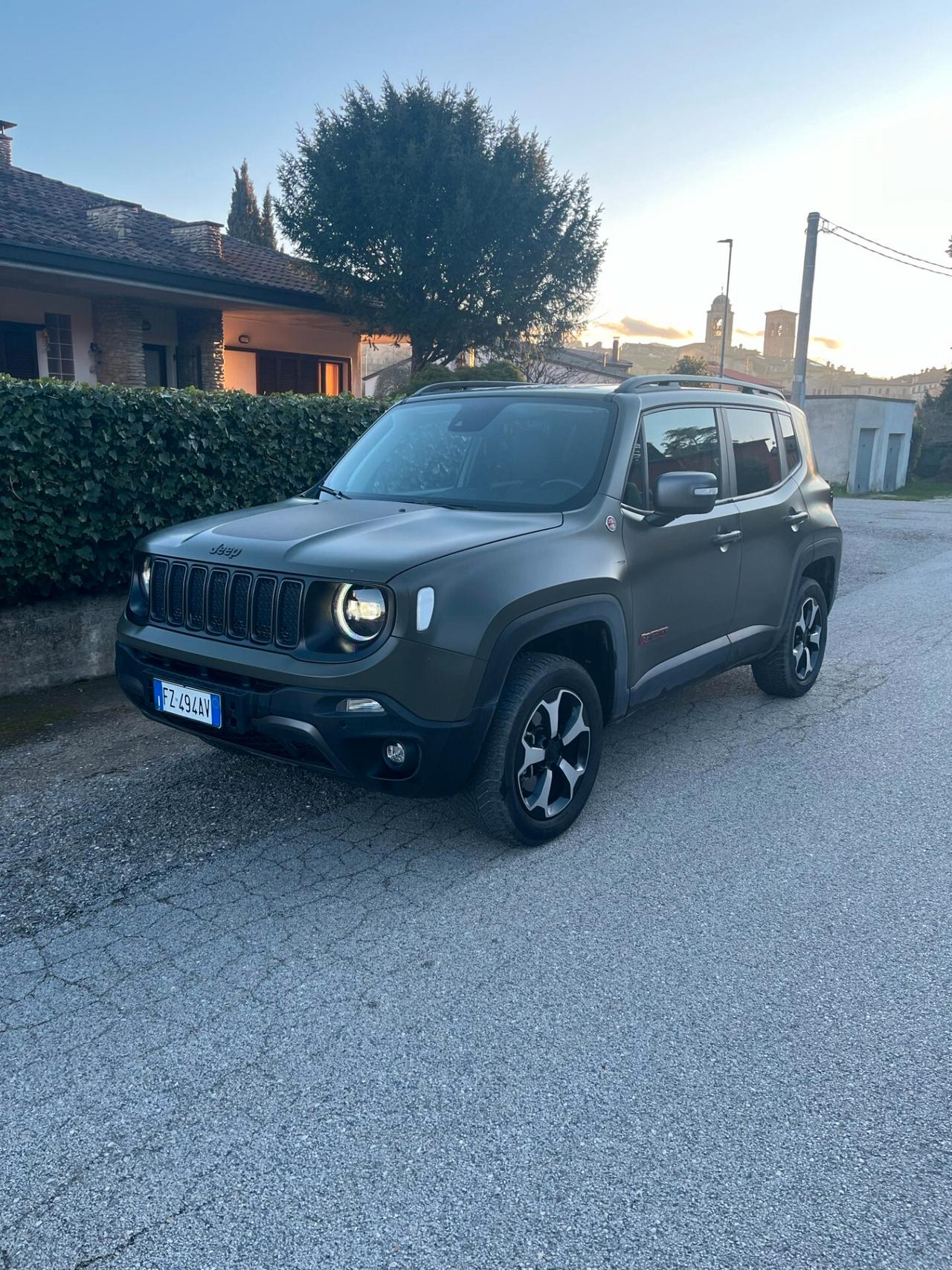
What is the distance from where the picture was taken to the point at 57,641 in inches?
252

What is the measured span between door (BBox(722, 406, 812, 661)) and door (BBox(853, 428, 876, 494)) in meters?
29.1

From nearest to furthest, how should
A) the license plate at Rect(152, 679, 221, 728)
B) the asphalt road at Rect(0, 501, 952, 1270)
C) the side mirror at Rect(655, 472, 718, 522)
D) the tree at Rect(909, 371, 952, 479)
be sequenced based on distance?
the asphalt road at Rect(0, 501, 952, 1270), the license plate at Rect(152, 679, 221, 728), the side mirror at Rect(655, 472, 718, 522), the tree at Rect(909, 371, 952, 479)

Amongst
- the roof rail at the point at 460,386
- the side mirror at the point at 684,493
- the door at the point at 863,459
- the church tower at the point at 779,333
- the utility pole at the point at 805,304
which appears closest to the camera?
the side mirror at the point at 684,493

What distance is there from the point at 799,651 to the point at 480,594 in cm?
330

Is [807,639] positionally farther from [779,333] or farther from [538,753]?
[779,333]

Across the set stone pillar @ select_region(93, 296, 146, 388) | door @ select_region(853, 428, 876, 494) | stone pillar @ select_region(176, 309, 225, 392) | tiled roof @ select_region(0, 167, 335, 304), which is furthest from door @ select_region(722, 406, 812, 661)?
door @ select_region(853, 428, 876, 494)

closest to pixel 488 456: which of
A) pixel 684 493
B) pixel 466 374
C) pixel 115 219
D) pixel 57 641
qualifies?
pixel 684 493

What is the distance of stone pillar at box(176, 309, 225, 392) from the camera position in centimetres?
1788

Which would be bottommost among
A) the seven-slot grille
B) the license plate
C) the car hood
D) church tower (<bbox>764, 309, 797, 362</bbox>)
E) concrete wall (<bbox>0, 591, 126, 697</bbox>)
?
concrete wall (<bbox>0, 591, 126, 697</bbox>)

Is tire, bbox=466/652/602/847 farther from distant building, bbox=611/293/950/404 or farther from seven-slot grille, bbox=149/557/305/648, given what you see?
distant building, bbox=611/293/950/404

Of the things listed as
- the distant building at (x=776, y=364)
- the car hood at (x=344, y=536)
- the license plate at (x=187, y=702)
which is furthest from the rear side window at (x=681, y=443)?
the distant building at (x=776, y=364)

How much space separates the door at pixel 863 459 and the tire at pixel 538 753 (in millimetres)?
31443

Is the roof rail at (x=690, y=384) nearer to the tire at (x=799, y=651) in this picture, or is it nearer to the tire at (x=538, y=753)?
the tire at (x=799, y=651)

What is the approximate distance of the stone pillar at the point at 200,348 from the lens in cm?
1788
